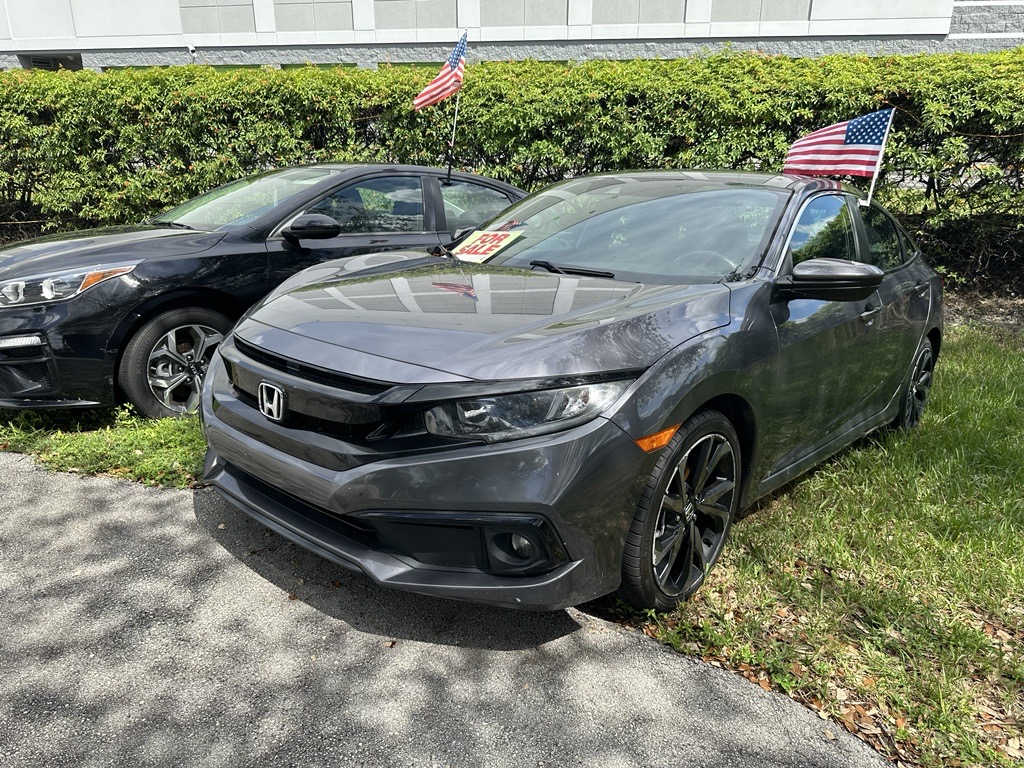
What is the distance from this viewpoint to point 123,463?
148 inches

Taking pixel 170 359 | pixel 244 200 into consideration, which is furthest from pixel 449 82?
pixel 170 359

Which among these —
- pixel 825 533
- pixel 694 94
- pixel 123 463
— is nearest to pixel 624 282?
pixel 825 533

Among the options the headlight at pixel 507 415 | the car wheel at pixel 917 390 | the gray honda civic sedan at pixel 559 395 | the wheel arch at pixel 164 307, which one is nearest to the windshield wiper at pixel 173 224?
the wheel arch at pixel 164 307

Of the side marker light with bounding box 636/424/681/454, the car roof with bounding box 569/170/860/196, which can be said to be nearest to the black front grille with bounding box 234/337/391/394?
the side marker light with bounding box 636/424/681/454

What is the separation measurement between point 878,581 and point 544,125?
5.83m

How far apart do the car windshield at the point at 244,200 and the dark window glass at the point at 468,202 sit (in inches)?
31.7

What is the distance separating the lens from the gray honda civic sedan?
7.25 ft

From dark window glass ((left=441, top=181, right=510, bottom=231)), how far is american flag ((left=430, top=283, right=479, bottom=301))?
2460 mm

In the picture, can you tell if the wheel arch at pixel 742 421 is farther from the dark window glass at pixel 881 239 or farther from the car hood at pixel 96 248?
the car hood at pixel 96 248

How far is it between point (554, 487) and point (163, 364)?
2.85 metres

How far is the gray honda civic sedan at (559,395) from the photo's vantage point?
221 centimetres

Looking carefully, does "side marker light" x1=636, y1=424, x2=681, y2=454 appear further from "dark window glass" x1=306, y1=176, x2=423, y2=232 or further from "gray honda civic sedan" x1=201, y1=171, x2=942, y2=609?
"dark window glass" x1=306, y1=176, x2=423, y2=232

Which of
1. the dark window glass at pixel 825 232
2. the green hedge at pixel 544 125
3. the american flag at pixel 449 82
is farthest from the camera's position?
the green hedge at pixel 544 125

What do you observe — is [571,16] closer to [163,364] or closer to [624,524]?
[163,364]
